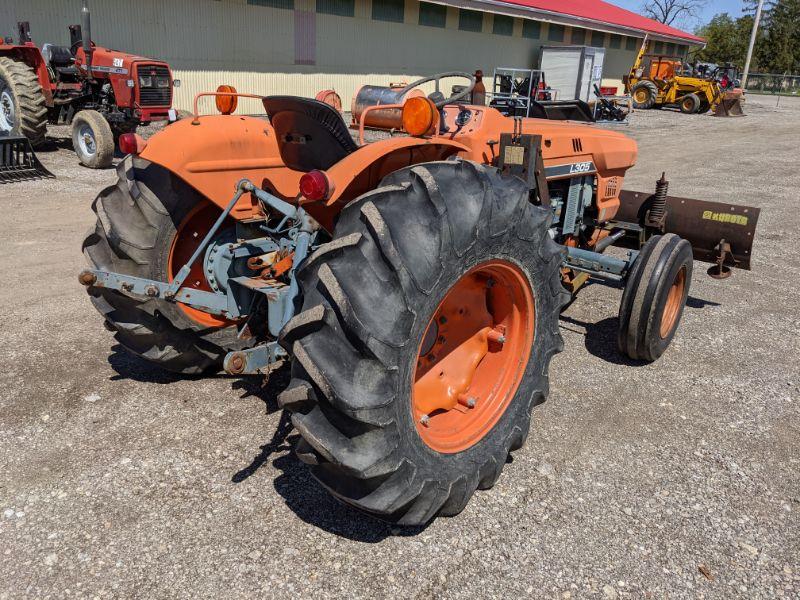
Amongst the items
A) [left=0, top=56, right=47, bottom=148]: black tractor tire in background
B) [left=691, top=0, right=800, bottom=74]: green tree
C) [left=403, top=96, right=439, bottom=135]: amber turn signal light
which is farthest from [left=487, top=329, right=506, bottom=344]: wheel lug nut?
[left=691, top=0, right=800, bottom=74]: green tree

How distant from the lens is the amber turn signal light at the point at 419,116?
261cm

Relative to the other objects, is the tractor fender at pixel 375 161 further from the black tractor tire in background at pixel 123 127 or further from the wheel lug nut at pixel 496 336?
the black tractor tire in background at pixel 123 127

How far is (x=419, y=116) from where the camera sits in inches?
Answer: 104

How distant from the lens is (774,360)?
4.30 metres

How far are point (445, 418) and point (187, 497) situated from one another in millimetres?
1170

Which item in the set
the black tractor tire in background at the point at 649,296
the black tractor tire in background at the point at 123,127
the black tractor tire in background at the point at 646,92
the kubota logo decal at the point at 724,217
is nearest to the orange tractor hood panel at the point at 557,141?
the kubota logo decal at the point at 724,217

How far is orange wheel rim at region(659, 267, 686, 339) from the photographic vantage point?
4270 mm

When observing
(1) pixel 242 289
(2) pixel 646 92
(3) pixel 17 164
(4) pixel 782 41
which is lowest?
(3) pixel 17 164

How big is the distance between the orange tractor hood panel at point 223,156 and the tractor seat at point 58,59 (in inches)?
384

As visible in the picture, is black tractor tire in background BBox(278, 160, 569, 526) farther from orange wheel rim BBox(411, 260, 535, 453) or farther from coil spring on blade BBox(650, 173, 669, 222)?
coil spring on blade BBox(650, 173, 669, 222)

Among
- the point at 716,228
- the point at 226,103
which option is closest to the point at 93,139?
the point at 226,103

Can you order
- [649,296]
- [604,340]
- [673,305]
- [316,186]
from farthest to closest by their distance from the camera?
[604,340] → [673,305] → [649,296] → [316,186]

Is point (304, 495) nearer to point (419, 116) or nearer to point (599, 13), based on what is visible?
point (419, 116)

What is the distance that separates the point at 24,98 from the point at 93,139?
113 cm
